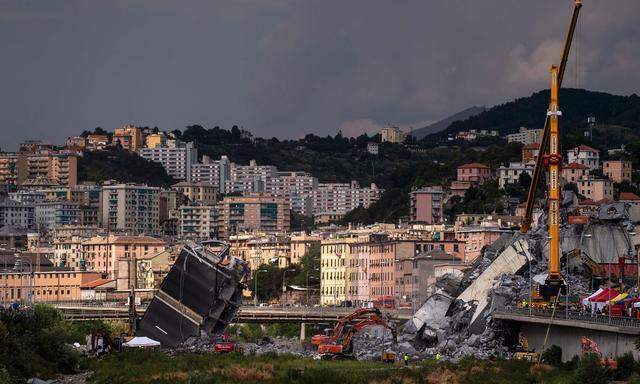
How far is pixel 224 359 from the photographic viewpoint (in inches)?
2896

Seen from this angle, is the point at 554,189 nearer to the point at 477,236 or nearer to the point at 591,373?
the point at 591,373

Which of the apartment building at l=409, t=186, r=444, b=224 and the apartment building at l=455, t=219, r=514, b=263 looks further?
the apartment building at l=409, t=186, r=444, b=224

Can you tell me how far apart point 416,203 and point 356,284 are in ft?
151

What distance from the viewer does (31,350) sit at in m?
73.3

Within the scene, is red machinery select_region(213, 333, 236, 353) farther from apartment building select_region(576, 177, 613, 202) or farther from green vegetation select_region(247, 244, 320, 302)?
apartment building select_region(576, 177, 613, 202)

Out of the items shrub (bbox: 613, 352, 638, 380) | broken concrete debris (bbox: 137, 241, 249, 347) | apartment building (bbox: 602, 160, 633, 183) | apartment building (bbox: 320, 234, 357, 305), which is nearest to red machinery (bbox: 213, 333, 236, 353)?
broken concrete debris (bbox: 137, 241, 249, 347)

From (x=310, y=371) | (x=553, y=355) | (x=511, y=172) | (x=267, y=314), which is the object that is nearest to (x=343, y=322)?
(x=267, y=314)

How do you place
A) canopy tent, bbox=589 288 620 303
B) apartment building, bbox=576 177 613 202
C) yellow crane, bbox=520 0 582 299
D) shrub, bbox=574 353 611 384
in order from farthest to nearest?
apartment building, bbox=576 177 613 202
yellow crane, bbox=520 0 582 299
canopy tent, bbox=589 288 620 303
shrub, bbox=574 353 611 384

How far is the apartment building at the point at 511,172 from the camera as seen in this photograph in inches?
7498

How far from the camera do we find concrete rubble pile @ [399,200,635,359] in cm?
7812

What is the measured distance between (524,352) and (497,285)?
11796 mm

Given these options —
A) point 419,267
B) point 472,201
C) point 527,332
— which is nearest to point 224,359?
point 527,332

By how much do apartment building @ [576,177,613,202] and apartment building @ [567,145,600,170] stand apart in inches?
552

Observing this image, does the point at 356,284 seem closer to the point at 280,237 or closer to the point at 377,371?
the point at 280,237
